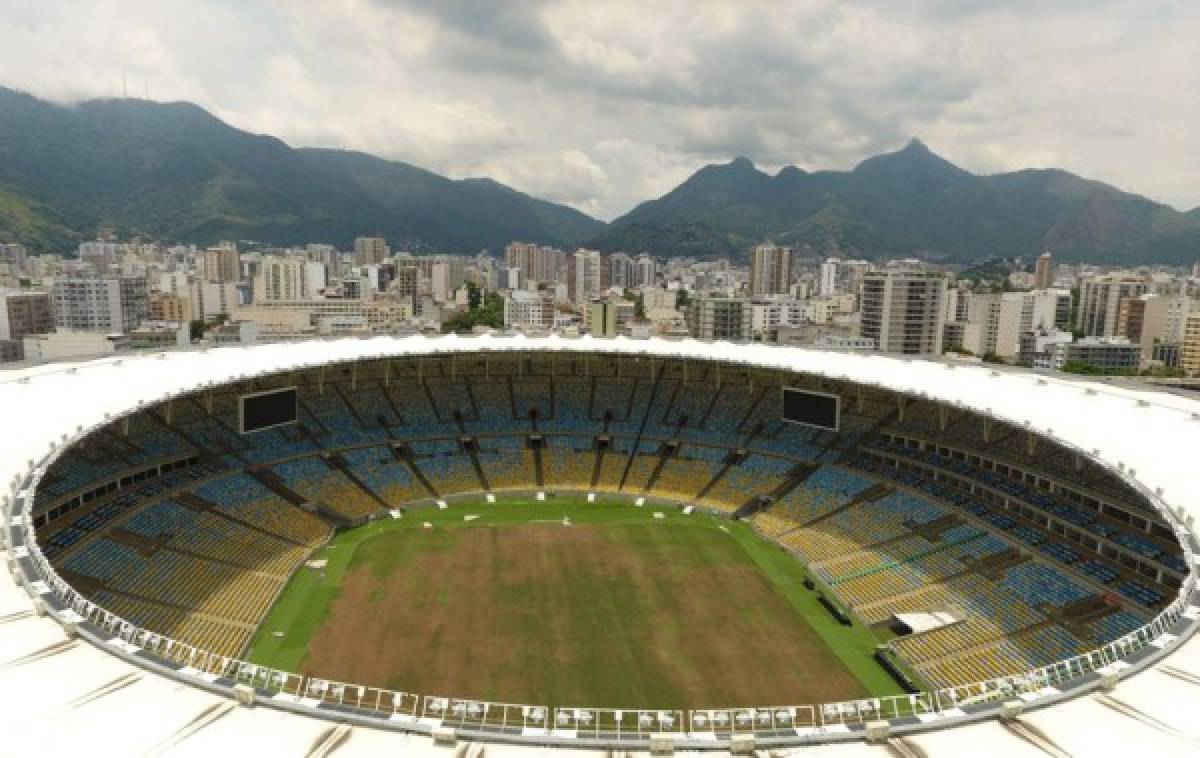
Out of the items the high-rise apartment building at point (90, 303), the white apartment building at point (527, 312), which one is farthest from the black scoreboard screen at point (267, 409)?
the high-rise apartment building at point (90, 303)

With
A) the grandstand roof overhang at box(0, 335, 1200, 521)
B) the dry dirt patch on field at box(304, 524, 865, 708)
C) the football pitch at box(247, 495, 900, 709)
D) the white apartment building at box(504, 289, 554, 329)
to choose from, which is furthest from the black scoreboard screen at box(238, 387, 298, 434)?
the white apartment building at box(504, 289, 554, 329)

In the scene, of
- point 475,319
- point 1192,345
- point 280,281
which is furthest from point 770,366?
point 280,281

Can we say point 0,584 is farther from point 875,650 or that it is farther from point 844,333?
point 844,333

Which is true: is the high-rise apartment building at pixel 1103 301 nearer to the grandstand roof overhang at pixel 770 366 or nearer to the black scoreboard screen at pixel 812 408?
the grandstand roof overhang at pixel 770 366

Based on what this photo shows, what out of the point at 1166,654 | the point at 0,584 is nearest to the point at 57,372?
the point at 0,584

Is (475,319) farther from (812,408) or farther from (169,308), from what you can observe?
(812,408)
